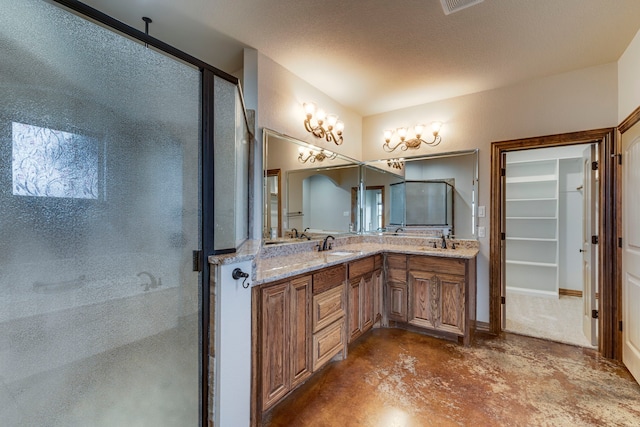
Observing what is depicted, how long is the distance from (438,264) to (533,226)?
9.45ft

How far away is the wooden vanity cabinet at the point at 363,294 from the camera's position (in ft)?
8.07

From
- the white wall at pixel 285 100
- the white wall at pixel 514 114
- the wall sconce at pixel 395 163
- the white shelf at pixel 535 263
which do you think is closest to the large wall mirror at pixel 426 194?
the wall sconce at pixel 395 163

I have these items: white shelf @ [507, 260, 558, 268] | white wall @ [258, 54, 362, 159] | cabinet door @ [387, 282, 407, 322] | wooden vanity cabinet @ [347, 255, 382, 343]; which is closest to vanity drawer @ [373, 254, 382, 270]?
wooden vanity cabinet @ [347, 255, 382, 343]

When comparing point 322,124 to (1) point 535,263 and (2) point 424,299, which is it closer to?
(2) point 424,299

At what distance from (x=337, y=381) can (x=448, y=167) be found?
258 cm

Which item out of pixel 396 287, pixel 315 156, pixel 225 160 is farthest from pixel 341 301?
pixel 315 156

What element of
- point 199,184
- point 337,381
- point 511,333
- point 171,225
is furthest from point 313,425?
point 511,333

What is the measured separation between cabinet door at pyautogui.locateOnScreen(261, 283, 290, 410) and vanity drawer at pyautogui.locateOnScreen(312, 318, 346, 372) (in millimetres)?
302

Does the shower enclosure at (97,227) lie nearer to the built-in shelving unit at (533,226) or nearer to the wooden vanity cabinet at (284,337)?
the wooden vanity cabinet at (284,337)

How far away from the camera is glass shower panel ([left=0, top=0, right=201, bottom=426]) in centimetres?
92

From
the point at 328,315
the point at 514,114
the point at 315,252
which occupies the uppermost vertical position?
the point at 514,114

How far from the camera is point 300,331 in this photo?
1.84 m

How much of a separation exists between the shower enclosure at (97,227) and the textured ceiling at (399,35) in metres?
0.95

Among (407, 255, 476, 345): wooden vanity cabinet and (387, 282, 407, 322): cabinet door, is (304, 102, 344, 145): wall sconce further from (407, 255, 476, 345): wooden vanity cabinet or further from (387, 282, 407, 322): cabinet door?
(387, 282, 407, 322): cabinet door
